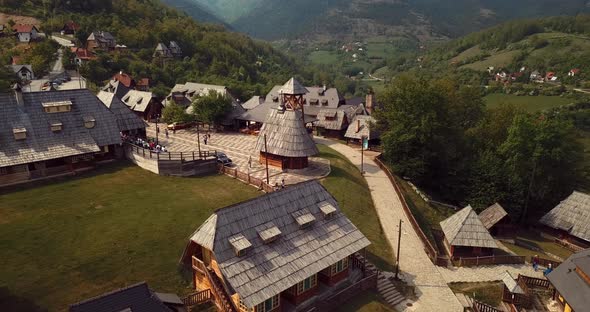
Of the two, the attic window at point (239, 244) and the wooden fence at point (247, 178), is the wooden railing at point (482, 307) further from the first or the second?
the wooden fence at point (247, 178)

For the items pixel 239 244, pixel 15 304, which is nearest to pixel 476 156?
pixel 239 244

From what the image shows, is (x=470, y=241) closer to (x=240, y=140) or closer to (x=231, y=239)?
(x=231, y=239)

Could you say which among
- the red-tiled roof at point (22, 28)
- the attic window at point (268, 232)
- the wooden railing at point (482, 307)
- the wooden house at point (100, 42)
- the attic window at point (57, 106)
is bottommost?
the wooden railing at point (482, 307)

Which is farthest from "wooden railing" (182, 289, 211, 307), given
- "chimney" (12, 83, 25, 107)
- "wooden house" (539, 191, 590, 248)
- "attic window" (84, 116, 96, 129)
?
"wooden house" (539, 191, 590, 248)

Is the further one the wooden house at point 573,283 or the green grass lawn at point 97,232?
the wooden house at point 573,283

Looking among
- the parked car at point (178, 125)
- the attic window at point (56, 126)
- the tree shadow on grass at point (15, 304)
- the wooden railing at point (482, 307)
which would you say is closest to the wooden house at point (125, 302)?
the tree shadow on grass at point (15, 304)

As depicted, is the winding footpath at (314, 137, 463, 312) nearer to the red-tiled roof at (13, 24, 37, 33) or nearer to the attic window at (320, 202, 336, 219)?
the attic window at (320, 202, 336, 219)
